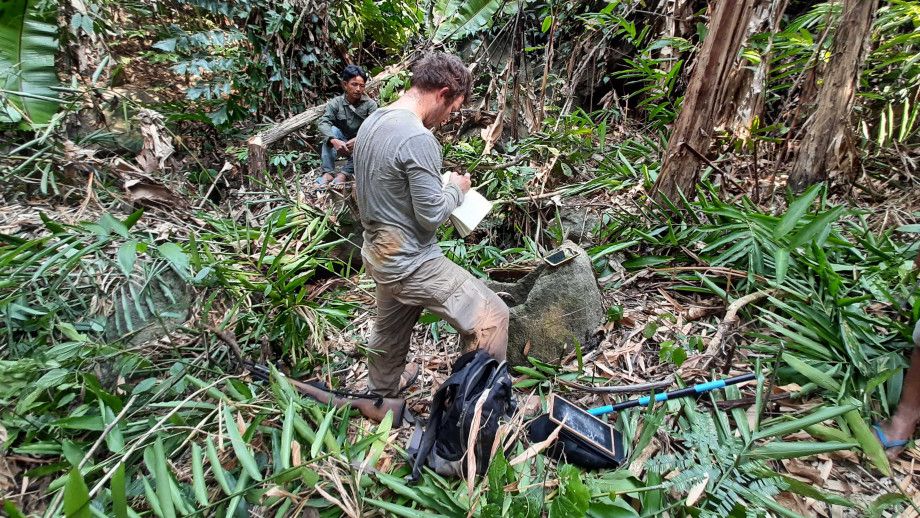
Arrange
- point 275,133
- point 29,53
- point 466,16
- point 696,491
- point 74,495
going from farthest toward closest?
1. point 466,16
2. point 275,133
3. point 29,53
4. point 696,491
5. point 74,495

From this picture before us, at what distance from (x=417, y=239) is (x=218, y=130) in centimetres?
472

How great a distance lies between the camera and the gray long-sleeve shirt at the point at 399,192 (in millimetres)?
1891

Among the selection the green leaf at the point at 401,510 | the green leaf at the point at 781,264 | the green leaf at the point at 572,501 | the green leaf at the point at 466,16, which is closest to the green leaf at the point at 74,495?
the green leaf at the point at 401,510

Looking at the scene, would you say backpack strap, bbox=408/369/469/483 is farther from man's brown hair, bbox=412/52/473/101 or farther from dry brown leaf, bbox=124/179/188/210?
dry brown leaf, bbox=124/179/188/210

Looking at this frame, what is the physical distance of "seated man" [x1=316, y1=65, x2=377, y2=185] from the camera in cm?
461

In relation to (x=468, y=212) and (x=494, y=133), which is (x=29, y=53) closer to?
(x=494, y=133)

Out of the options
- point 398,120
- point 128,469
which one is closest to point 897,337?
point 398,120

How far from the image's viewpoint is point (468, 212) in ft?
7.11

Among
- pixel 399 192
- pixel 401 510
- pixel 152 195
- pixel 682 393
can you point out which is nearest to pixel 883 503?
pixel 682 393

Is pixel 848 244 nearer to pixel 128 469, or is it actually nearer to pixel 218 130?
pixel 128 469

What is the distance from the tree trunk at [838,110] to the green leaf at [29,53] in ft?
18.7

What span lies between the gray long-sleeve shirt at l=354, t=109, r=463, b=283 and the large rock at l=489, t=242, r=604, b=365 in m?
0.82

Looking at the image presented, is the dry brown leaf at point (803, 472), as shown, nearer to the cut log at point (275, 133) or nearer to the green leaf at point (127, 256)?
the green leaf at point (127, 256)

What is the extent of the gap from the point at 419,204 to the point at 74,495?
1.43 meters
